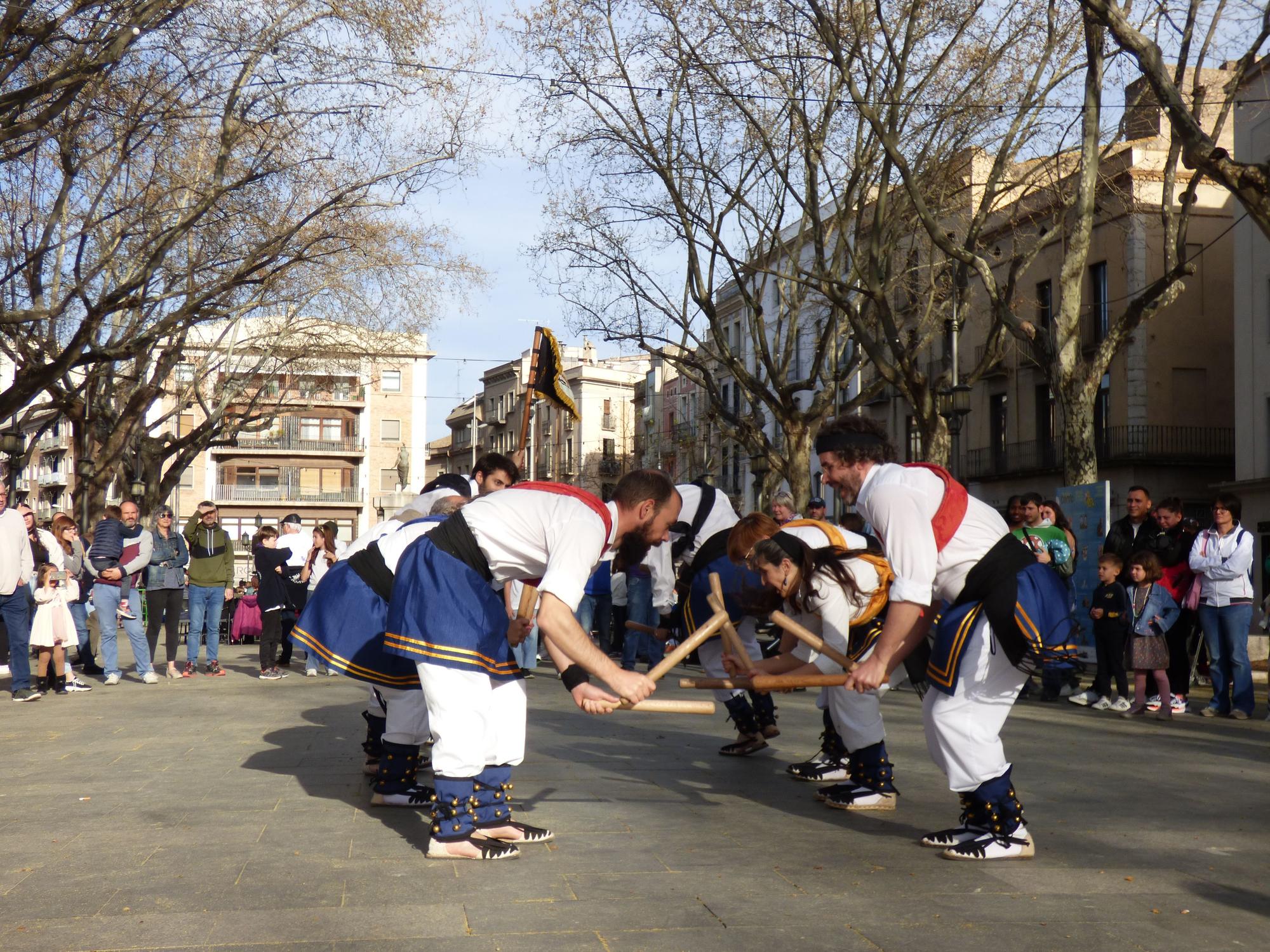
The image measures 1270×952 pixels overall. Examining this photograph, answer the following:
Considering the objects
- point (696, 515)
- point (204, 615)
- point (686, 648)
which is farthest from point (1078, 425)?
point (686, 648)

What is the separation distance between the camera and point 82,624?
1583 centimetres

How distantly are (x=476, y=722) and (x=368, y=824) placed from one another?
1.13 metres

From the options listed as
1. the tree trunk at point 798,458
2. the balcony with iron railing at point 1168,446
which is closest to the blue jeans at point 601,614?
the tree trunk at point 798,458

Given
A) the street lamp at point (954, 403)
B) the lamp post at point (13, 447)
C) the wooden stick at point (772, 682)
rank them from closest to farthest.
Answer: the wooden stick at point (772, 682) < the street lamp at point (954, 403) < the lamp post at point (13, 447)

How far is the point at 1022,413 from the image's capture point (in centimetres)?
4438

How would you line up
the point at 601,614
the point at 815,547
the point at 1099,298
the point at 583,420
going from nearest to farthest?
the point at 815,547 → the point at 601,614 → the point at 1099,298 → the point at 583,420

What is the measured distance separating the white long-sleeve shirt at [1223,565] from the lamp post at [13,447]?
22.2 m

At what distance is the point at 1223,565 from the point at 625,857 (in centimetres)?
778

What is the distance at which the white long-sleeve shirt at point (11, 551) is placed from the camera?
41.5 feet

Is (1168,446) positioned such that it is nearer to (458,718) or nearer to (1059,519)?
(1059,519)

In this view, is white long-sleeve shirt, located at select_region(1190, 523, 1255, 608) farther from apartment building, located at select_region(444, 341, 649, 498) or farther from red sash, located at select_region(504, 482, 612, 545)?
apartment building, located at select_region(444, 341, 649, 498)

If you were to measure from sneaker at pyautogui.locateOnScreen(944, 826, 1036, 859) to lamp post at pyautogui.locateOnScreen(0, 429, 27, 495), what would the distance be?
2448 cm

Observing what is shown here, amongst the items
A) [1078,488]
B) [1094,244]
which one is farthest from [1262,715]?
[1094,244]

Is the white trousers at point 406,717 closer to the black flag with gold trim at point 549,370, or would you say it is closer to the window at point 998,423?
the black flag with gold trim at point 549,370
